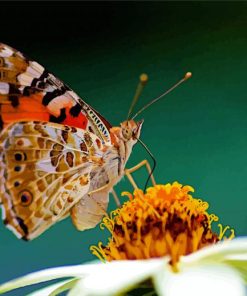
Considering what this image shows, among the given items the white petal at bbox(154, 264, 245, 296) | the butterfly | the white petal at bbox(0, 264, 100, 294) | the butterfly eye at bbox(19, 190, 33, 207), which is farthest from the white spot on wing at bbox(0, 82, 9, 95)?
the white petal at bbox(154, 264, 245, 296)

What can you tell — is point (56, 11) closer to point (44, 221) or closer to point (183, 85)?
point (183, 85)

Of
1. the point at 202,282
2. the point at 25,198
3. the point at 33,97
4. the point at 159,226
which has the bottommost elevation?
the point at 202,282

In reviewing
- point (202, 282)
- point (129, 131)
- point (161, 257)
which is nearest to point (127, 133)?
point (129, 131)

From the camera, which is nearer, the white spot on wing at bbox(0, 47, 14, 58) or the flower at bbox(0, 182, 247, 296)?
the flower at bbox(0, 182, 247, 296)

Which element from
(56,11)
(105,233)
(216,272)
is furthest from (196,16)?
(216,272)

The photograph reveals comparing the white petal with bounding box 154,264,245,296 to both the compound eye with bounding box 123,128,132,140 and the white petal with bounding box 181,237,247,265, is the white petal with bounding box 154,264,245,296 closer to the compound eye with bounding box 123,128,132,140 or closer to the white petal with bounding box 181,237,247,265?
the white petal with bounding box 181,237,247,265

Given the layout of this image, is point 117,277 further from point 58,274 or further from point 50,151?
point 50,151

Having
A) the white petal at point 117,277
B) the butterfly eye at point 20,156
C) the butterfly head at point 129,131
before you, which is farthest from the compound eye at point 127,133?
the white petal at point 117,277
